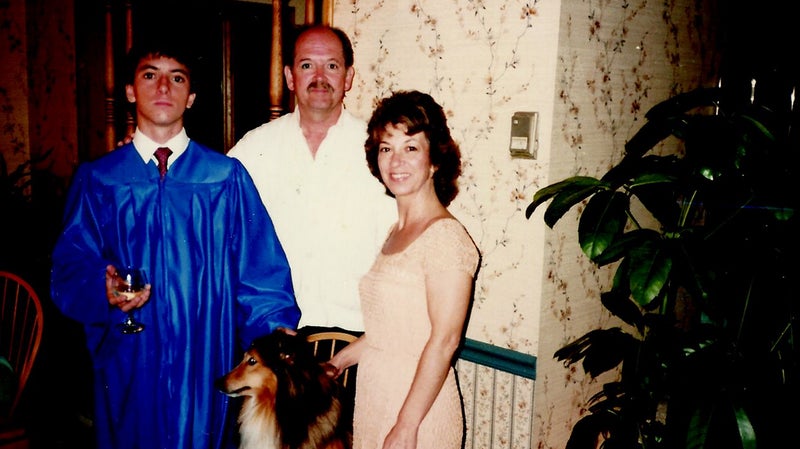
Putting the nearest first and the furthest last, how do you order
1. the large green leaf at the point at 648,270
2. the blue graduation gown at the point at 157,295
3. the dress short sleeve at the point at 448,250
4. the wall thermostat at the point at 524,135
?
the large green leaf at the point at 648,270, the dress short sleeve at the point at 448,250, the blue graduation gown at the point at 157,295, the wall thermostat at the point at 524,135

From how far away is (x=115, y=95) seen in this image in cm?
401

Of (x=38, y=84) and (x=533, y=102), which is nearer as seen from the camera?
(x=533, y=102)

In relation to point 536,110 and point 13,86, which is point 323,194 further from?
point 13,86

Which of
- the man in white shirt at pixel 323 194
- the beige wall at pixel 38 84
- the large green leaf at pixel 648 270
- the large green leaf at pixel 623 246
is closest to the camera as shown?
the large green leaf at pixel 648 270

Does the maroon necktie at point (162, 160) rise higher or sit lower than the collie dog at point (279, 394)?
higher

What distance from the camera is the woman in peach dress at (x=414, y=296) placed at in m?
1.48

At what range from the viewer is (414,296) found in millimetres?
1528

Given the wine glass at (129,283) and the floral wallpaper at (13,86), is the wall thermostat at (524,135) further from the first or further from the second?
the floral wallpaper at (13,86)

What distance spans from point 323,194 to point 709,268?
4.35 ft

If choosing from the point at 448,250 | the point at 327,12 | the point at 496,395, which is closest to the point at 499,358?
the point at 496,395

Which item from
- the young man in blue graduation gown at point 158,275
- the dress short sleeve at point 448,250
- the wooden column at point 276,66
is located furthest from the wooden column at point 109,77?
the dress short sleeve at point 448,250

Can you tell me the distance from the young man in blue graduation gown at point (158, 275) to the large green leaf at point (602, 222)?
955mm

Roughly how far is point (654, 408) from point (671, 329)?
9.4 inches

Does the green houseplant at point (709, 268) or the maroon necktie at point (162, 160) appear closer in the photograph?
the green houseplant at point (709, 268)
